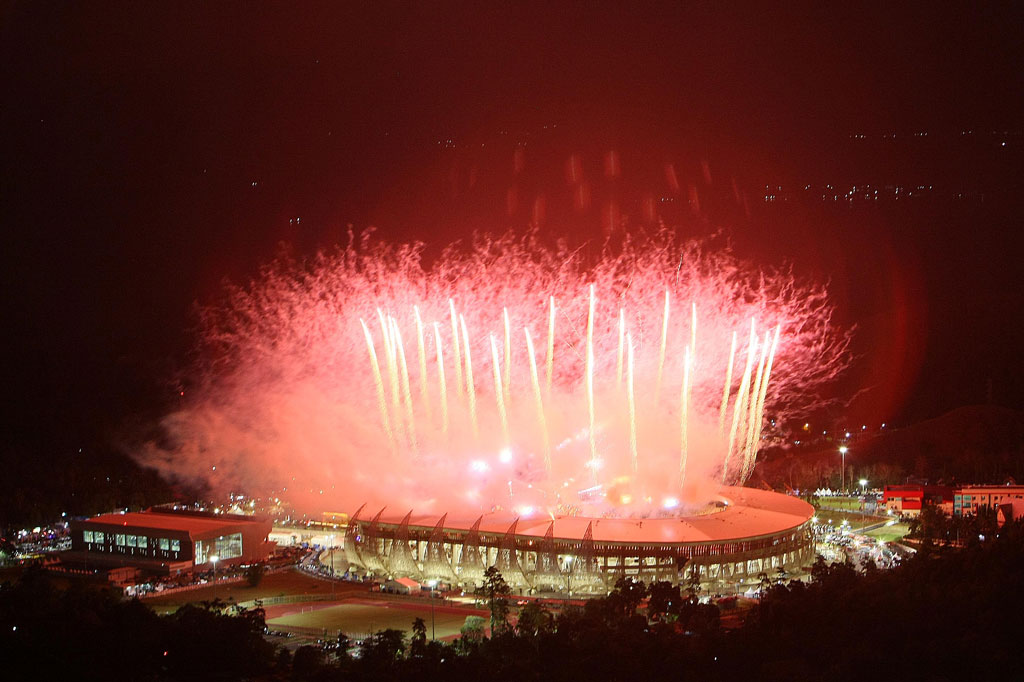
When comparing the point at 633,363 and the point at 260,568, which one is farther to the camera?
the point at 633,363

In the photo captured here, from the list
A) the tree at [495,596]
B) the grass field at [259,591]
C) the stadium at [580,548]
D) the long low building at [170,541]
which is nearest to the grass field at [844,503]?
the stadium at [580,548]

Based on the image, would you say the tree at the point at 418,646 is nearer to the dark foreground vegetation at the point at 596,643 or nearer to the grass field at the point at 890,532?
the dark foreground vegetation at the point at 596,643

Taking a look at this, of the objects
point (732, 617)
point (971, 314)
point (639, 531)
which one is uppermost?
point (971, 314)

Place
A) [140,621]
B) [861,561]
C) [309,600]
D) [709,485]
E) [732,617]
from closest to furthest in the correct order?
[140,621], [732,617], [309,600], [861,561], [709,485]

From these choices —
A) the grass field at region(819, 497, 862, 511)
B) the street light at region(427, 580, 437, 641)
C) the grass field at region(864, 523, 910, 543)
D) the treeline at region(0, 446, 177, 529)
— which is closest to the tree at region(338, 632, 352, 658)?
the street light at region(427, 580, 437, 641)

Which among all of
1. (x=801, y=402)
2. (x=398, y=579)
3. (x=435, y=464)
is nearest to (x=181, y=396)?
(x=435, y=464)

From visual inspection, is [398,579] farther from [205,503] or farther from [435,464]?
[205,503]

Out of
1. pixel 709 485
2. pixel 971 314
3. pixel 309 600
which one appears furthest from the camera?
pixel 971 314
